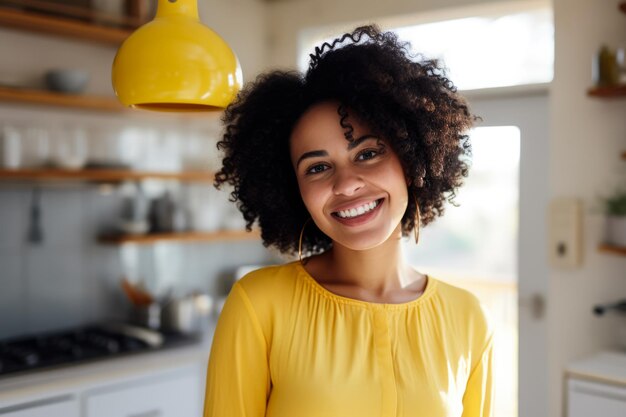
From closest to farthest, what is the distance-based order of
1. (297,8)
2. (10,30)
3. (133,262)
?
(10,30), (133,262), (297,8)

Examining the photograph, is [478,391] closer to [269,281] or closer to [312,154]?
[269,281]

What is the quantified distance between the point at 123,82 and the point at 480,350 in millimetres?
964

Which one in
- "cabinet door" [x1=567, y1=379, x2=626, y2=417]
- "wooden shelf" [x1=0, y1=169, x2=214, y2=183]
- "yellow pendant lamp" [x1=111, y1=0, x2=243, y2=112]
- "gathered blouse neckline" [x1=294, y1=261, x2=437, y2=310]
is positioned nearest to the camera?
"yellow pendant lamp" [x1=111, y1=0, x2=243, y2=112]

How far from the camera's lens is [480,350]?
1.48m

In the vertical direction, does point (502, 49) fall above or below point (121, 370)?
above

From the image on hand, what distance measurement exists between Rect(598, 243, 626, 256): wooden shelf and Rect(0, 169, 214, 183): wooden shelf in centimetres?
201

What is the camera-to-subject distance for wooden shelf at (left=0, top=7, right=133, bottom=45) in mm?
Result: 2869

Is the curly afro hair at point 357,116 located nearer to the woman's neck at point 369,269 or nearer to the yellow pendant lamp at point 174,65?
the woman's neck at point 369,269

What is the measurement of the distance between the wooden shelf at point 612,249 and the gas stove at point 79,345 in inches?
75.2

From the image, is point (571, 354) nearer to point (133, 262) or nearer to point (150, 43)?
point (133, 262)

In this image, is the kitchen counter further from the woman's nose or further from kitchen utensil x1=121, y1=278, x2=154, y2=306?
the woman's nose

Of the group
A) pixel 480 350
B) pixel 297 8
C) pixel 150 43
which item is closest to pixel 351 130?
pixel 150 43

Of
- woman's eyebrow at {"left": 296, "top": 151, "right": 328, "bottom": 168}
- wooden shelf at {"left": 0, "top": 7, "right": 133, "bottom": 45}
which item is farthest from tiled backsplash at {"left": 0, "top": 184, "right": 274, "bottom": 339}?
woman's eyebrow at {"left": 296, "top": 151, "right": 328, "bottom": 168}

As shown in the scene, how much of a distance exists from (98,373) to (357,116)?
1934mm
